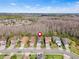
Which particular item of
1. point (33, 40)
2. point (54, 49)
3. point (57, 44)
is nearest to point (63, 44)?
point (57, 44)

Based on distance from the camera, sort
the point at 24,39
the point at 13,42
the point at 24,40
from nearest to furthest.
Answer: the point at 13,42 < the point at 24,40 < the point at 24,39

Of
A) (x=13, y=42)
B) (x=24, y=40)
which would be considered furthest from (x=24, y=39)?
(x=13, y=42)

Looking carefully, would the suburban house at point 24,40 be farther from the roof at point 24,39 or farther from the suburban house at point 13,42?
the suburban house at point 13,42

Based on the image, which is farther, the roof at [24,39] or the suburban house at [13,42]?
the roof at [24,39]

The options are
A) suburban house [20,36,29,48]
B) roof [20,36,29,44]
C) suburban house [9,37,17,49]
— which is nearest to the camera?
suburban house [9,37,17,49]

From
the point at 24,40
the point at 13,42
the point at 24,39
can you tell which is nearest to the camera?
the point at 13,42

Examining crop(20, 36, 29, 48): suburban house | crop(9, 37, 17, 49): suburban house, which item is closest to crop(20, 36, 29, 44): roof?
crop(20, 36, 29, 48): suburban house

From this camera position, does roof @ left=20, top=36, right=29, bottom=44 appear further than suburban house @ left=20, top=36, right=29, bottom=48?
Yes

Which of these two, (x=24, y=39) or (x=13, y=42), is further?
(x=24, y=39)

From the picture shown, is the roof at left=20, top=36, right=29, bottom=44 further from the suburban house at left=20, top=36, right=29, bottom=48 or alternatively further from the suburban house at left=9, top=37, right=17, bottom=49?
the suburban house at left=9, top=37, right=17, bottom=49

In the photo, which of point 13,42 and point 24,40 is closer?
point 13,42

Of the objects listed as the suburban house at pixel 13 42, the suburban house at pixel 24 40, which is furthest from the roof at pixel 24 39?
the suburban house at pixel 13 42

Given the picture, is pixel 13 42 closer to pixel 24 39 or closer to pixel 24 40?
pixel 24 40
